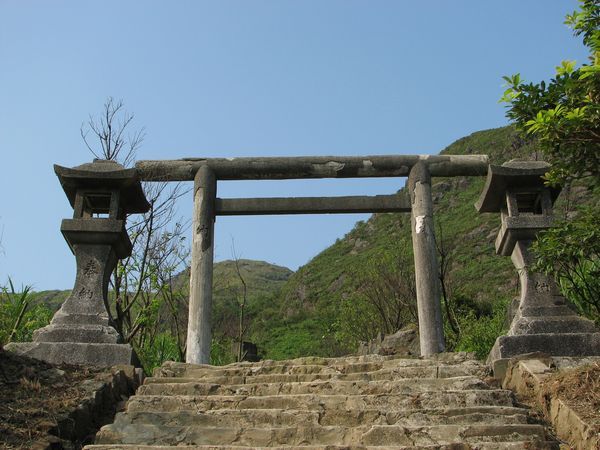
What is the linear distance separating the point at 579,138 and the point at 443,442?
8.48ft

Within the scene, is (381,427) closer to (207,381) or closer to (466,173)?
(207,381)

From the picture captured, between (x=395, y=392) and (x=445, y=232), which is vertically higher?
(x=445, y=232)

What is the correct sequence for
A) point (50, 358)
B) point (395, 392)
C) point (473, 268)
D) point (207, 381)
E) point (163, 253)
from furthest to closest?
point (473, 268) → point (163, 253) → point (50, 358) → point (207, 381) → point (395, 392)

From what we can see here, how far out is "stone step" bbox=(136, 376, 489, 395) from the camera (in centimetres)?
590

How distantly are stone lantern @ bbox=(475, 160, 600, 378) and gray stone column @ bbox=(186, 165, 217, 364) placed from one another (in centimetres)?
374

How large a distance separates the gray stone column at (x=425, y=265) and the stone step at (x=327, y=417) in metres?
3.39

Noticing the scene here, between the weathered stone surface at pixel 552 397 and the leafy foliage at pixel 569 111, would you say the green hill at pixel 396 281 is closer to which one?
the weathered stone surface at pixel 552 397

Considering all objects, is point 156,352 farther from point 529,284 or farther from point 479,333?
point 529,284

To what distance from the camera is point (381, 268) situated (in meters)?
16.9

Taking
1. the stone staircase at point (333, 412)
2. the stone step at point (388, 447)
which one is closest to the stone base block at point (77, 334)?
the stone staircase at point (333, 412)

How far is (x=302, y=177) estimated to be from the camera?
10.1 meters

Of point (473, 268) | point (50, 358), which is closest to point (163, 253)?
point (50, 358)

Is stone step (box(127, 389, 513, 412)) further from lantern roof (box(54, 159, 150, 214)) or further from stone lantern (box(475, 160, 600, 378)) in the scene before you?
lantern roof (box(54, 159, 150, 214))

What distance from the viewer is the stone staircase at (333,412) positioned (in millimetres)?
4926
